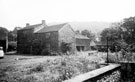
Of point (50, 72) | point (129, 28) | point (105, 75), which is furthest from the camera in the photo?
point (129, 28)

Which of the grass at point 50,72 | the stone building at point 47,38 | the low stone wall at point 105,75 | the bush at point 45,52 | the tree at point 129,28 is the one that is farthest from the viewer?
the tree at point 129,28

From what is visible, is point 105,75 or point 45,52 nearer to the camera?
point 105,75

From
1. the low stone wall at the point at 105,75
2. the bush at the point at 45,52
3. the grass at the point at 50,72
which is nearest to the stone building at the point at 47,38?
the bush at the point at 45,52

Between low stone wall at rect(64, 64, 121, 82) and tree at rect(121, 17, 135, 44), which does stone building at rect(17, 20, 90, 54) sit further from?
low stone wall at rect(64, 64, 121, 82)

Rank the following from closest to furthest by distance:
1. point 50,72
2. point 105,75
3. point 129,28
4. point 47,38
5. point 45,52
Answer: point 105,75 < point 50,72 < point 45,52 < point 47,38 < point 129,28

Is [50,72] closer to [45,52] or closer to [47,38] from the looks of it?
[45,52]

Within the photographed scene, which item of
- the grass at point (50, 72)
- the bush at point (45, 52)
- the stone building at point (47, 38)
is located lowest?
the bush at point (45, 52)

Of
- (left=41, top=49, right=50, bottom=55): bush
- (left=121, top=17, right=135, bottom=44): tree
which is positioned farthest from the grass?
(left=121, top=17, right=135, bottom=44): tree

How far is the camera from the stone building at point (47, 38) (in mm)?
32031

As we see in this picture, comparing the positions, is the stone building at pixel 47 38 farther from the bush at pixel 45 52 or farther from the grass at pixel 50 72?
the grass at pixel 50 72

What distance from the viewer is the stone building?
1261 inches

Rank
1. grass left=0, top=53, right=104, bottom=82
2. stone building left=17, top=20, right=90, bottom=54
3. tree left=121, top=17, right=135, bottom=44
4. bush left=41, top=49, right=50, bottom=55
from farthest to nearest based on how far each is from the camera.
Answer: tree left=121, top=17, right=135, bottom=44
bush left=41, top=49, right=50, bottom=55
stone building left=17, top=20, right=90, bottom=54
grass left=0, top=53, right=104, bottom=82

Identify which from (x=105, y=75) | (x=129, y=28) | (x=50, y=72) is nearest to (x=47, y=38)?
(x=50, y=72)

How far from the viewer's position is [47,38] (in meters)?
33.7
